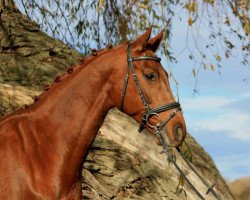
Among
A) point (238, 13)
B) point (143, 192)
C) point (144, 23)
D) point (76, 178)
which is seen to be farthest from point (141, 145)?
point (76, 178)

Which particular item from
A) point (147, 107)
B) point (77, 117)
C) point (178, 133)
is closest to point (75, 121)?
point (77, 117)

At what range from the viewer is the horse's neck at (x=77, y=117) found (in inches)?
203

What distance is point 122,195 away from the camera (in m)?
8.90

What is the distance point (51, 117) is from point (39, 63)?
553 cm

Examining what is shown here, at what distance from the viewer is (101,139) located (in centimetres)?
917

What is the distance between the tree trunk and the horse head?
3.54 meters

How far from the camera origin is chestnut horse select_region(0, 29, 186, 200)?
5031 millimetres

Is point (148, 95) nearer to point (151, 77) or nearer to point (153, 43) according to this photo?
point (151, 77)

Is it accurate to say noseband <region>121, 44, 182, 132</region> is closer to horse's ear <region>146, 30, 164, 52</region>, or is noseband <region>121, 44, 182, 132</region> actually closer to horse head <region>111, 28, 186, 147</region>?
horse head <region>111, 28, 186, 147</region>

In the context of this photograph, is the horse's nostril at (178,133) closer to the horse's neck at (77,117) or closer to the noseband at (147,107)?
the noseband at (147,107)

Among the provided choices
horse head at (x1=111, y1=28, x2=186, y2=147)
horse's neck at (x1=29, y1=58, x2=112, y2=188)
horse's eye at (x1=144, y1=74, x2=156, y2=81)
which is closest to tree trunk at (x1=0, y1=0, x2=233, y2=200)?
horse's neck at (x1=29, y1=58, x2=112, y2=188)

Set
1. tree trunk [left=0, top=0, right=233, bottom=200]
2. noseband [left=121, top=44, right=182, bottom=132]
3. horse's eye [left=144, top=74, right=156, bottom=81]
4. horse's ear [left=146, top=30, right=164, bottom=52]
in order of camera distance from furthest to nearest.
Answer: tree trunk [left=0, top=0, right=233, bottom=200]
horse's ear [left=146, top=30, right=164, bottom=52]
horse's eye [left=144, top=74, right=156, bottom=81]
noseband [left=121, top=44, right=182, bottom=132]

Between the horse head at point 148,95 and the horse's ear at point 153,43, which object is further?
the horse's ear at point 153,43

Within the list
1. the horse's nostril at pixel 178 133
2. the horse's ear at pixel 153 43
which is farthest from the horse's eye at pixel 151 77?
the horse's nostril at pixel 178 133
